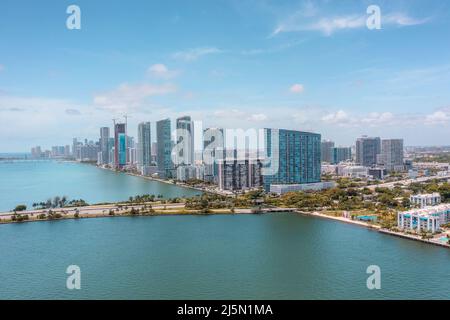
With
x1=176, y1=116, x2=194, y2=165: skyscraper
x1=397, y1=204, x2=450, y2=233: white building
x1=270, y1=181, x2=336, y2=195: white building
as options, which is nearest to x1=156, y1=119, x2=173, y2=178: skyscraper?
x1=176, y1=116, x2=194, y2=165: skyscraper

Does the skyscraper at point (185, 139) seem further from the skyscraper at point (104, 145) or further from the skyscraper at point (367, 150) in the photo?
the skyscraper at point (104, 145)

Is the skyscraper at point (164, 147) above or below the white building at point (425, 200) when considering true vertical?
above

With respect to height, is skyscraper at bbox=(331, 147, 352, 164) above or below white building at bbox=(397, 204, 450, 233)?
above

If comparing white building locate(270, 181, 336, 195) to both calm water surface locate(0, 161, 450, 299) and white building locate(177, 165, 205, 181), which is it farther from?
white building locate(177, 165, 205, 181)

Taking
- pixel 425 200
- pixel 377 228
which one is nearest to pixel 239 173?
pixel 425 200

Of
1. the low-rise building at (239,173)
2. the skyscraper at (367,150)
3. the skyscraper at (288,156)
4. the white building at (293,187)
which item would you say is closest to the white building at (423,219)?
the white building at (293,187)

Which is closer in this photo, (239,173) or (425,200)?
(425,200)

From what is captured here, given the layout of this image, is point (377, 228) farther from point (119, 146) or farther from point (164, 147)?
point (119, 146)
